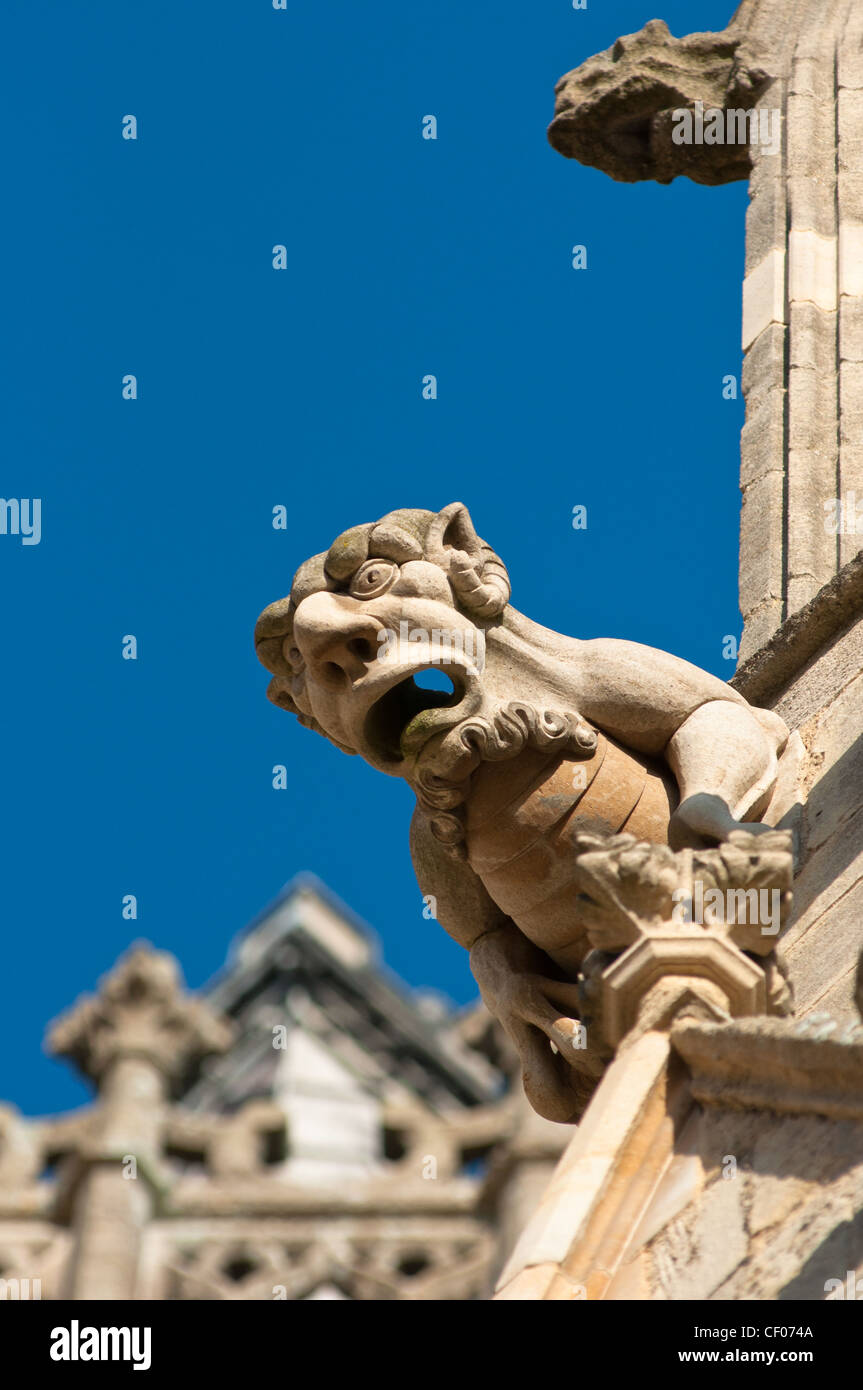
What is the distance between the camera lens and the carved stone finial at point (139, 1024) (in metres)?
24.7

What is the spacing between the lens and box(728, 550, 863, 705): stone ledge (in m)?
8.22

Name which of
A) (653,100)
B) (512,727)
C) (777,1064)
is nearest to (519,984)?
(512,727)

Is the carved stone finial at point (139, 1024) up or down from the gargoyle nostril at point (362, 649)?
up

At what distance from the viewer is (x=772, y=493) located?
9.31 meters

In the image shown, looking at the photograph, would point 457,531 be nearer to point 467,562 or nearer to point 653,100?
point 467,562

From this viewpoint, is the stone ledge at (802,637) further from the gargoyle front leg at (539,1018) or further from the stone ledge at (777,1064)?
the stone ledge at (777,1064)

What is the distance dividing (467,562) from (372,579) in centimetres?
26

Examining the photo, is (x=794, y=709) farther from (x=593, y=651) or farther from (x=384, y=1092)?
(x=384, y=1092)

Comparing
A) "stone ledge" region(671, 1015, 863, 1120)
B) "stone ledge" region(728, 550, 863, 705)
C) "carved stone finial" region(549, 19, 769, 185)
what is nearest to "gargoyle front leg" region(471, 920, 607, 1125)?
"stone ledge" region(728, 550, 863, 705)

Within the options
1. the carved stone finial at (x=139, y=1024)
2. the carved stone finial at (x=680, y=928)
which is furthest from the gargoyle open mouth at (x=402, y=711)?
the carved stone finial at (x=139, y=1024)

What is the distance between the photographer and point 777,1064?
5.71 m

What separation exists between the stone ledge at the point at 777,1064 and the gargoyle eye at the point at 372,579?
1.80 metres
